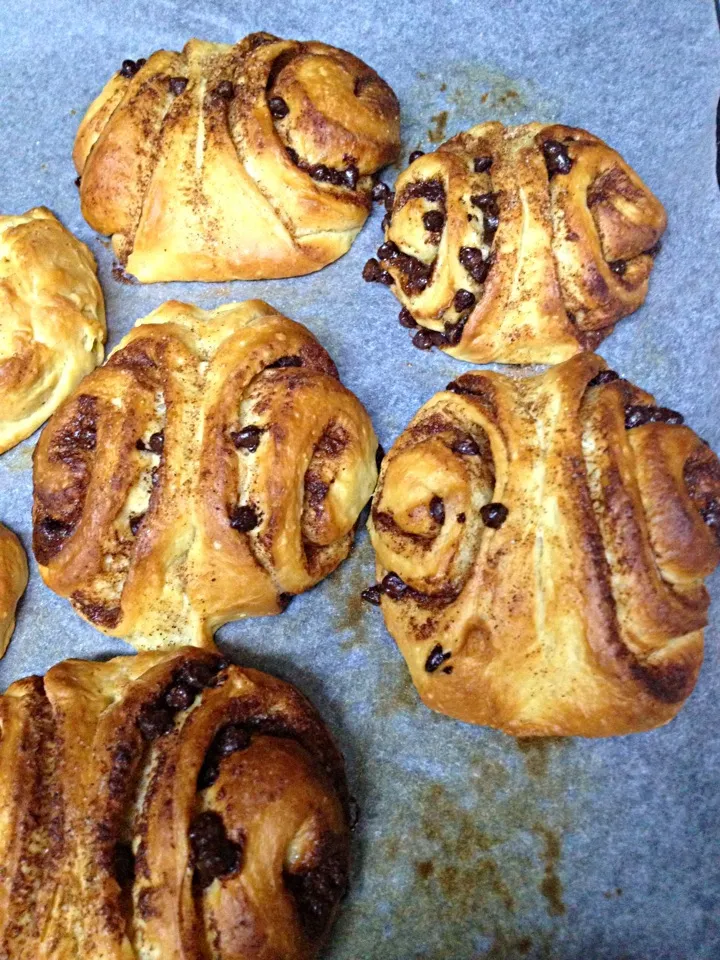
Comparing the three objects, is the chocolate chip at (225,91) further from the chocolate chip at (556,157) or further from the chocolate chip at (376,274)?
the chocolate chip at (556,157)

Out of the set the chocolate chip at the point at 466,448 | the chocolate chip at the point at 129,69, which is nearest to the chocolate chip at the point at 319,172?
the chocolate chip at the point at 129,69

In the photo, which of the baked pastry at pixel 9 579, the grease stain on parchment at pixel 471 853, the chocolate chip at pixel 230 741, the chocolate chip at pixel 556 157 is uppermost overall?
the chocolate chip at pixel 556 157

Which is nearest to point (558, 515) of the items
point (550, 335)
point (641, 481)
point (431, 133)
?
point (641, 481)

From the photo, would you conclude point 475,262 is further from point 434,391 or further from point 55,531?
point 55,531

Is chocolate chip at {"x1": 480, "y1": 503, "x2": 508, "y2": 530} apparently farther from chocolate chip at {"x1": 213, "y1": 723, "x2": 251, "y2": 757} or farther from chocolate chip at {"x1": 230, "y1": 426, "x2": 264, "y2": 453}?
chocolate chip at {"x1": 213, "y1": 723, "x2": 251, "y2": 757}

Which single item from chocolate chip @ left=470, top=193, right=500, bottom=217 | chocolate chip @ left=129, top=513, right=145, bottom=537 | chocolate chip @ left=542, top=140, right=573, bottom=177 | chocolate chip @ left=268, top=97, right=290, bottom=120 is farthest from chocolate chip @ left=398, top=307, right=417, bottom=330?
chocolate chip @ left=129, top=513, right=145, bottom=537
